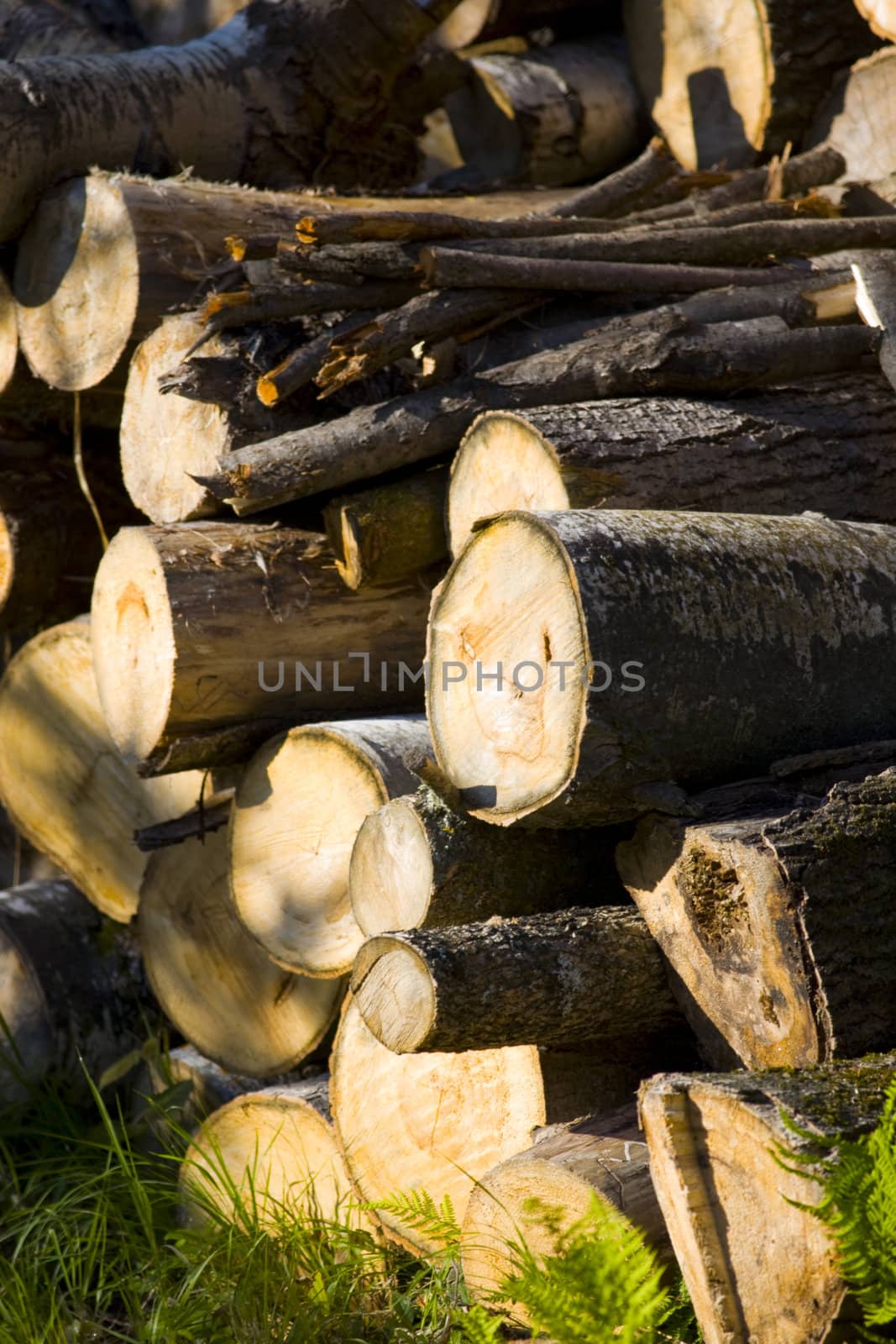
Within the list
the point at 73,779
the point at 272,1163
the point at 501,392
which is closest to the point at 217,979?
the point at 272,1163

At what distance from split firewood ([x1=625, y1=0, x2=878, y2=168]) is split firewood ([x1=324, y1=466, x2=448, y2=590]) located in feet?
8.16

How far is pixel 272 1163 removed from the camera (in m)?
2.90

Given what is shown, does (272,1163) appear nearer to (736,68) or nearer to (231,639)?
(231,639)

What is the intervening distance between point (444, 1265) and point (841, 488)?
1737mm

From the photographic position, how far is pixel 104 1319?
2.88 metres

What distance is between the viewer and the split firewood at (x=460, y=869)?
2.32m

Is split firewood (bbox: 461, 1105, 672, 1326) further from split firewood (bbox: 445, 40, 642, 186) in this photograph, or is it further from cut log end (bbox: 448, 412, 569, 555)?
split firewood (bbox: 445, 40, 642, 186)

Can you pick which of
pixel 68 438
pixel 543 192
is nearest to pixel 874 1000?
pixel 68 438

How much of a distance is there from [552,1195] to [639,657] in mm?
822

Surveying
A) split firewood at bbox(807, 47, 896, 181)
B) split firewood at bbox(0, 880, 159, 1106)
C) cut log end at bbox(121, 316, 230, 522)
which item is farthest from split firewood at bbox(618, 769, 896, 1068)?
split firewood at bbox(807, 47, 896, 181)

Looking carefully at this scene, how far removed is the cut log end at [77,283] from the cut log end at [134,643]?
0.66 m

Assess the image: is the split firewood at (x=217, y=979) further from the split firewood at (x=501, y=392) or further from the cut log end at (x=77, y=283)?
the cut log end at (x=77, y=283)

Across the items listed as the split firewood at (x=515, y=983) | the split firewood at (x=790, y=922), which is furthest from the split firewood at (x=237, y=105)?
the split firewood at (x=790, y=922)

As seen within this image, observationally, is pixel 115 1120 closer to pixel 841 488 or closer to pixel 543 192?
pixel 841 488
